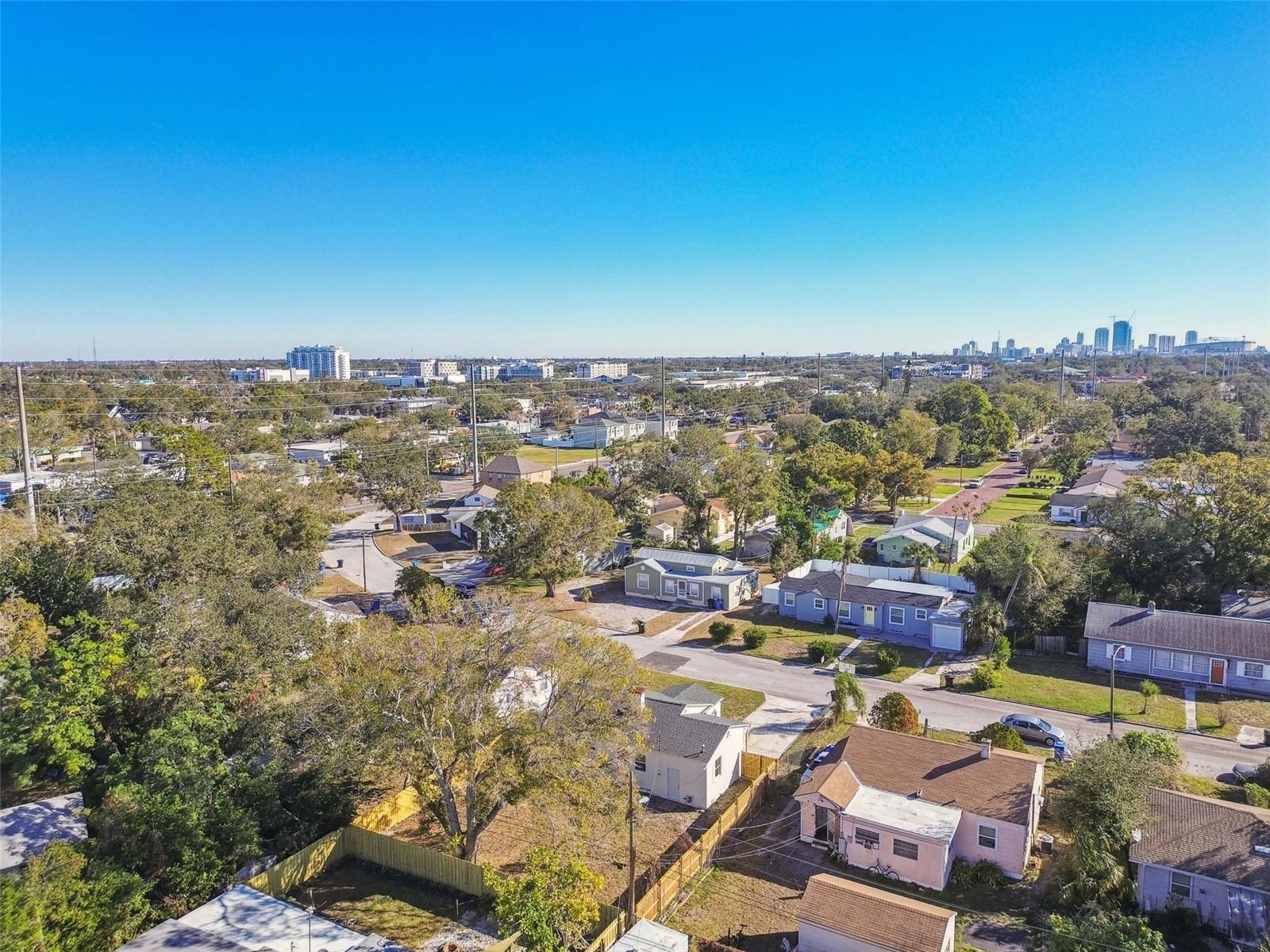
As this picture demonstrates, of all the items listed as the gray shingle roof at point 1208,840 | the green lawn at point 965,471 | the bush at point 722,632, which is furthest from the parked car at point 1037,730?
the green lawn at point 965,471

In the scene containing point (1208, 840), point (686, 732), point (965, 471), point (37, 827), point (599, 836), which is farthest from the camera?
point (965, 471)

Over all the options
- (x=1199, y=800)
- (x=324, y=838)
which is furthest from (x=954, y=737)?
(x=324, y=838)

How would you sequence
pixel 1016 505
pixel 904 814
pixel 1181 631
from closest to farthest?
pixel 904 814 → pixel 1181 631 → pixel 1016 505

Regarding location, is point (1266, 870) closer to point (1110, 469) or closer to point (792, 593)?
point (792, 593)

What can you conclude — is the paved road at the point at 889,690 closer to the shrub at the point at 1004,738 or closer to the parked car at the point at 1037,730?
the parked car at the point at 1037,730

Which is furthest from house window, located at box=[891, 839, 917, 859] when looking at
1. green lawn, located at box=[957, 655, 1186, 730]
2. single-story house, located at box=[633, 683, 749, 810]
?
green lawn, located at box=[957, 655, 1186, 730]

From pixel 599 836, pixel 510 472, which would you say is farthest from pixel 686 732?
pixel 510 472

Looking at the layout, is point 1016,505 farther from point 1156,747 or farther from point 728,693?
point 1156,747

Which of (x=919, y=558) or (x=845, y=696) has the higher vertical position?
(x=919, y=558)

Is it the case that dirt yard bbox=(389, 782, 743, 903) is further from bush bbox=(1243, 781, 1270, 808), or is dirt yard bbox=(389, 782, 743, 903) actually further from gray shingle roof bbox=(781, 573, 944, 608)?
gray shingle roof bbox=(781, 573, 944, 608)
